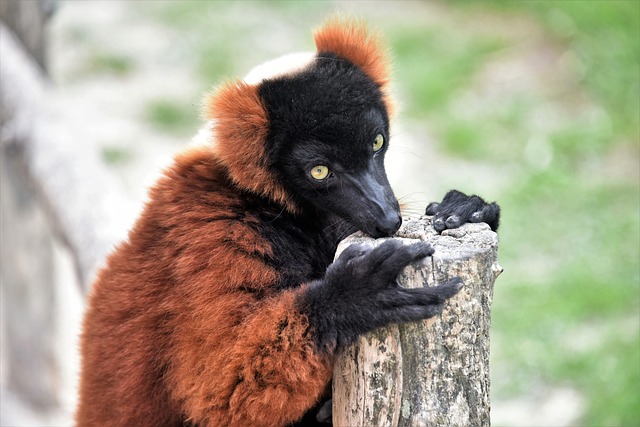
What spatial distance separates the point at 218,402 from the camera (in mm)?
2611

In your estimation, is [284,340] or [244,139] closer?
[284,340]

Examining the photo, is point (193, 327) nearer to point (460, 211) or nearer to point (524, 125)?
point (460, 211)

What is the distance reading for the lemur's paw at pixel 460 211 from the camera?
2.61 meters

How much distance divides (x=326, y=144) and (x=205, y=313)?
707 millimetres

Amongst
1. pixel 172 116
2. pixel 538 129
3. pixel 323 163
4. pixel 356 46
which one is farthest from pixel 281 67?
pixel 172 116

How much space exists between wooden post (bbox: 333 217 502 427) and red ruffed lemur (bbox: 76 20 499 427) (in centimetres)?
10

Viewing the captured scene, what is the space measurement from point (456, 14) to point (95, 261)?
737 cm

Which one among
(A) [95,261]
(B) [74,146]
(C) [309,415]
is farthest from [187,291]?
(B) [74,146]

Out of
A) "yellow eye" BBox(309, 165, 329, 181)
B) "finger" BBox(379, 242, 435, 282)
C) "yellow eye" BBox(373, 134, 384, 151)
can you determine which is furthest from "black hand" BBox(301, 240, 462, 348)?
"yellow eye" BBox(373, 134, 384, 151)

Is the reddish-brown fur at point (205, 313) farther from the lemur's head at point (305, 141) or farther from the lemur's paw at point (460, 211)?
the lemur's paw at point (460, 211)

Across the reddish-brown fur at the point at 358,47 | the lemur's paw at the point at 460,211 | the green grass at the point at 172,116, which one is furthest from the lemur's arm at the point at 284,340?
the green grass at the point at 172,116

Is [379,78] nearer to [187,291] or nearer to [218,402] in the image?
[187,291]

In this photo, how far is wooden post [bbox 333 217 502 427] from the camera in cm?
235

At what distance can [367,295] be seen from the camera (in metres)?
2.47
